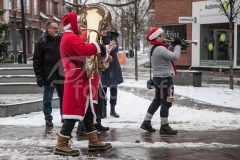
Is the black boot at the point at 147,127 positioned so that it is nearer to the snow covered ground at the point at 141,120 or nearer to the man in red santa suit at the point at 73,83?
the snow covered ground at the point at 141,120

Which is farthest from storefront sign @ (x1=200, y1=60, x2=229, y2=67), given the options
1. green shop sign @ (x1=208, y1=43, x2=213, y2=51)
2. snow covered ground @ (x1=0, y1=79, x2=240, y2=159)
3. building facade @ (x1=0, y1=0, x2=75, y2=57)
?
building facade @ (x1=0, y1=0, x2=75, y2=57)

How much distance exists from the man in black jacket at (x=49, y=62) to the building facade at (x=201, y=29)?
18229mm

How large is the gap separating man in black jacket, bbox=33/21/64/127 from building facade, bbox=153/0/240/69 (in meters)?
18.2

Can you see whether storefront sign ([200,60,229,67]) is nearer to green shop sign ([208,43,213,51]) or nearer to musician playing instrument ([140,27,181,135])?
green shop sign ([208,43,213,51])

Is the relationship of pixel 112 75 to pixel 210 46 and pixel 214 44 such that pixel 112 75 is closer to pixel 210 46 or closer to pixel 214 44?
pixel 214 44

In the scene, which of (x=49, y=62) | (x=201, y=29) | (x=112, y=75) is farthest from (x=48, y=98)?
(x=201, y=29)

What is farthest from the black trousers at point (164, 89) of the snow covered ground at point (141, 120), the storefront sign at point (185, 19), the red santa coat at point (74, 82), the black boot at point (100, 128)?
the storefront sign at point (185, 19)

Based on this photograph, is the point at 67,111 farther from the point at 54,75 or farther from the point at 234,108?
the point at 234,108

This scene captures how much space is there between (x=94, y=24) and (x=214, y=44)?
22911mm

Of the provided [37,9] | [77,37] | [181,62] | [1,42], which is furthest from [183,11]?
→ [37,9]

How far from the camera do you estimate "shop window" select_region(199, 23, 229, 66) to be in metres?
27.4

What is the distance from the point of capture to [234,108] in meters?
10.8

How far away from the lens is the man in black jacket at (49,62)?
28.2 ft

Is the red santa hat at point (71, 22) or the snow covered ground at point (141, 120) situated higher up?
the red santa hat at point (71, 22)
